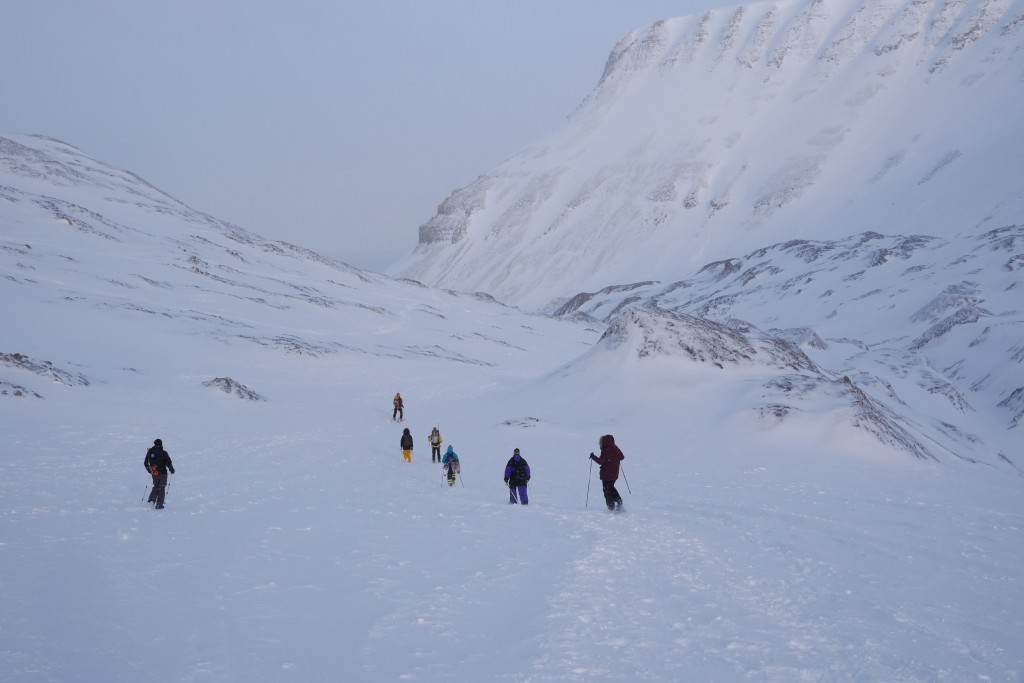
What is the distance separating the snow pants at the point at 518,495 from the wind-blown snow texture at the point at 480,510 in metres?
0.48

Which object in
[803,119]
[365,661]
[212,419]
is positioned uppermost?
[803,119]

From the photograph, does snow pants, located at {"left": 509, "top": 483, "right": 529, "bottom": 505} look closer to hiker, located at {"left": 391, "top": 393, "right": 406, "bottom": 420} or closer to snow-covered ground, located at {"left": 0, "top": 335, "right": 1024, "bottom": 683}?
snow-covered ground, located at {"left": 0, "top": 335, "right": 1024, "bottom": 683}

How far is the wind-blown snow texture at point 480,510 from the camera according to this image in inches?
298

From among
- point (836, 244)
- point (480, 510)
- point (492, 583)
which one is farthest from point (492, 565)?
point (836, 244)

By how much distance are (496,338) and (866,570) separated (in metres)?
59.6

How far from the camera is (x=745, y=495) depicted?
16172 millimetres

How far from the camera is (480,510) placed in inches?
561

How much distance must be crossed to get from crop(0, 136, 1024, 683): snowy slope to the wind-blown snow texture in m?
0.07

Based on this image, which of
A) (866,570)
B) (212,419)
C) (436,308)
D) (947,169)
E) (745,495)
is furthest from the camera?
(947,169)

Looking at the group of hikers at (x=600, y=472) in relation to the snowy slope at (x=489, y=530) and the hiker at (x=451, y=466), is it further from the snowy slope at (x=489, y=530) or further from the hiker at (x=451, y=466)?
the snowy slope at (x=489, y=530)

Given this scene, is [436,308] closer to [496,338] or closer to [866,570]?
[496,338]

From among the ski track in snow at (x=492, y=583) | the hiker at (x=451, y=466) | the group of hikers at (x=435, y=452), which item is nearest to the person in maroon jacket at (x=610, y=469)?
the ski track in snow at (x=492, y=583)

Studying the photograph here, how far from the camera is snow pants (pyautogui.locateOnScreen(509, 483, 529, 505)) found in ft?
48.9

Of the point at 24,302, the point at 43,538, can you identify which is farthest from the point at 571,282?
the point at 43,538
